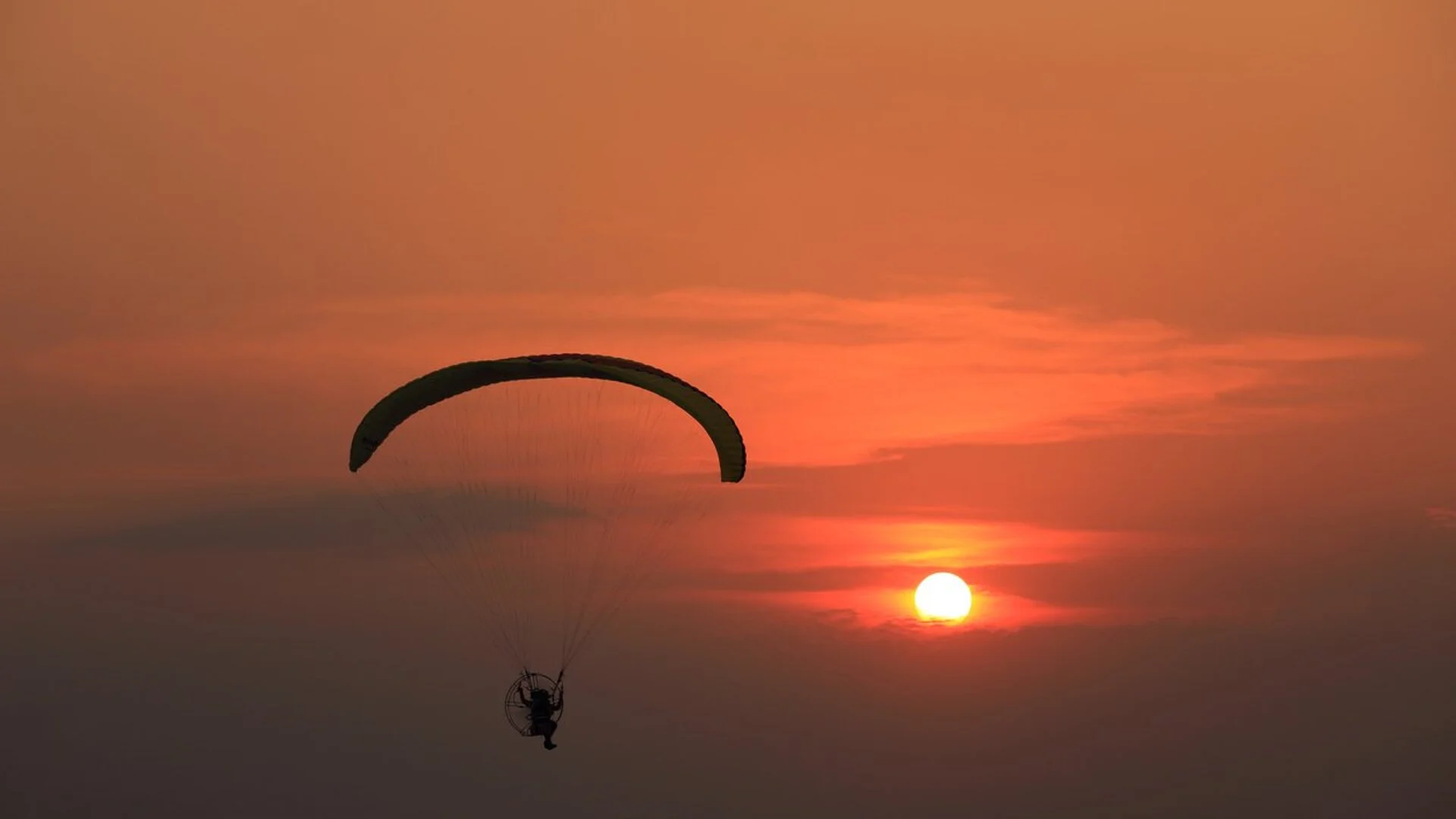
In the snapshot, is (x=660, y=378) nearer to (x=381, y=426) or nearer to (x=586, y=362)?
(x=586, y=362)

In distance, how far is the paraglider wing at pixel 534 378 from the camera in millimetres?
52969

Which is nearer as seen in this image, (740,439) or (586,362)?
(586,362)

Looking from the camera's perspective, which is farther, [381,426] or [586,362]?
[381,426]

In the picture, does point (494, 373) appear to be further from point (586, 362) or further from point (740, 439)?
point (740, 439)

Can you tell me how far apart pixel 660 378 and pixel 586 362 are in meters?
2.62

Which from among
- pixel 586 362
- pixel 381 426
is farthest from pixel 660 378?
pixel 381 426

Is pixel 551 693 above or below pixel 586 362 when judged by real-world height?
below

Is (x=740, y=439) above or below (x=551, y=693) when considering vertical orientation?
above

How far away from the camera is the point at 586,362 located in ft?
172

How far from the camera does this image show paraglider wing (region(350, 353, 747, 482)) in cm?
5297

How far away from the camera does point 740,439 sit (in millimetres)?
57625

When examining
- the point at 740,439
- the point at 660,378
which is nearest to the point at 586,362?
the point at 660,378

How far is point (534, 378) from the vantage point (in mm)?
54969

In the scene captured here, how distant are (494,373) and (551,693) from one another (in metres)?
9.84
